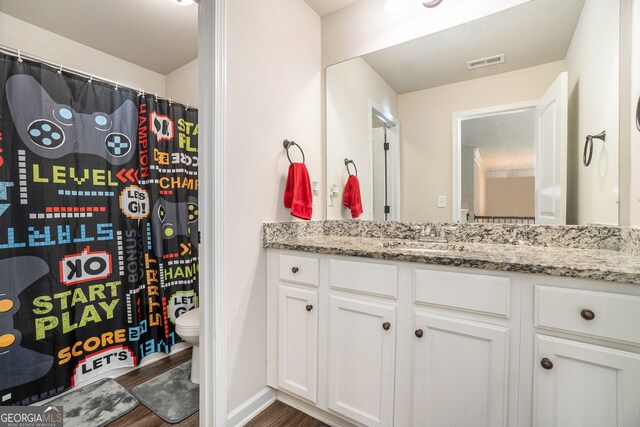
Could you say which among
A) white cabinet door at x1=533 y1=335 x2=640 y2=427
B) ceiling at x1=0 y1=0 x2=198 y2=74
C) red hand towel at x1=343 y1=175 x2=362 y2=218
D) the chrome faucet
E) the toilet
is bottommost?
the toilet

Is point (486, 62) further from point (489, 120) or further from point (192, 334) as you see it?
point (192, 334)

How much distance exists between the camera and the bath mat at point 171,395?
1.56m

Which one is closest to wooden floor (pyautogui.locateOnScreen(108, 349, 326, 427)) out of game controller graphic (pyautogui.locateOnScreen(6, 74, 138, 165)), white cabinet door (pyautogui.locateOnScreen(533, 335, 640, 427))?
white cabinet door (pyautogui.locateOnScreen(533, 335, 640, 427))

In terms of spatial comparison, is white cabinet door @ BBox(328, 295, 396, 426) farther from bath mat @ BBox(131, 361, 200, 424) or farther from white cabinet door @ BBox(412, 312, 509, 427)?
bath mat @ BBox(131, 361, 200, 424)

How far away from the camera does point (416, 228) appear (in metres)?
1.77

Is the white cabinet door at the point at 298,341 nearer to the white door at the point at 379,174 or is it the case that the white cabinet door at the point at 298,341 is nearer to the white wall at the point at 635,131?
the white door at the point at 379,174

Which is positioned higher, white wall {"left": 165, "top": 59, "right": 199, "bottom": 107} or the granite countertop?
white wall {"left": 165, "top": 59, "right": 199, "bottom": 107}

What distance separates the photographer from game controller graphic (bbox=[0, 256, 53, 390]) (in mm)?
1531

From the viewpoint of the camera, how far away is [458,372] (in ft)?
3.62

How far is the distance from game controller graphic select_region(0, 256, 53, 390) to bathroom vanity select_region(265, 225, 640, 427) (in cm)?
133

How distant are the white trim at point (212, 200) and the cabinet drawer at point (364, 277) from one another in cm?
55

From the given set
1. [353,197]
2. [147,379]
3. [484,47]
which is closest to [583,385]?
[353,197]

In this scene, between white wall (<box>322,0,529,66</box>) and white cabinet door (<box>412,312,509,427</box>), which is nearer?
white cabinet door (<box>412,312,509,427</box>)

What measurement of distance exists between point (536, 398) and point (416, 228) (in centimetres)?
97
